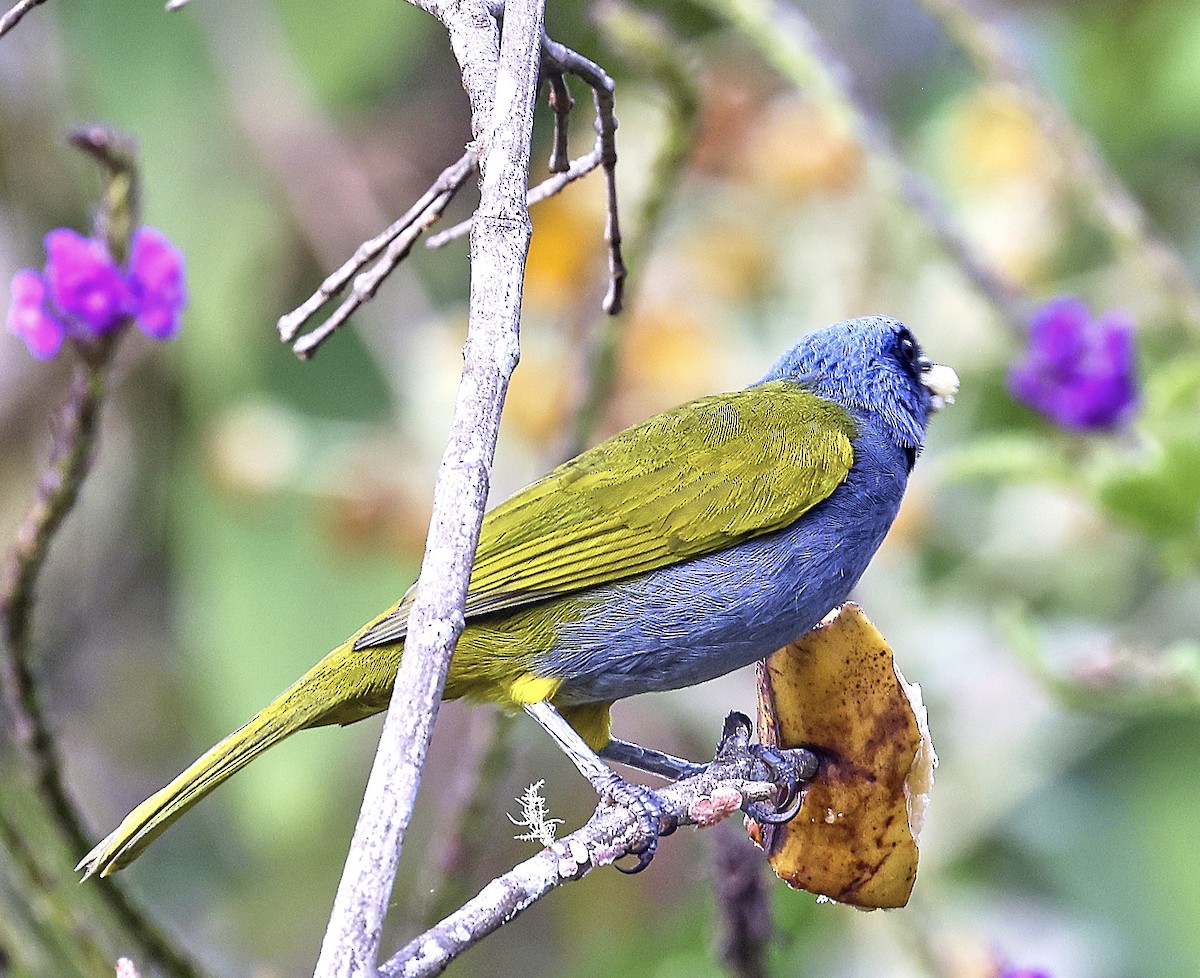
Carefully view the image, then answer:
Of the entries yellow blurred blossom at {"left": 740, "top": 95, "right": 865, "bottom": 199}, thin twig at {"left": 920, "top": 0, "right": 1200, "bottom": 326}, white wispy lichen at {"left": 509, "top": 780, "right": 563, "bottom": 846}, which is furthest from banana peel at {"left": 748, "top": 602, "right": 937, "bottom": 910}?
yellow blurred blossom at {"left": 740, "top": 95, "right": 865, "bottom": 199}

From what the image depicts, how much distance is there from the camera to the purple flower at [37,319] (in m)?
2.09

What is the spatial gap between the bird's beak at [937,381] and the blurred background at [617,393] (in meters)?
0.39

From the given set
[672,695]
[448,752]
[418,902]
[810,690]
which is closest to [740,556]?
[810,690]

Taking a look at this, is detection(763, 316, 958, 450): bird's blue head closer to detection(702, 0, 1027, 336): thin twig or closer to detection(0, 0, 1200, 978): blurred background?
detection(0, 0, 1200, 978): blurred background

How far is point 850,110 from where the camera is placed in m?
3.41

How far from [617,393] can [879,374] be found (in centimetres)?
175

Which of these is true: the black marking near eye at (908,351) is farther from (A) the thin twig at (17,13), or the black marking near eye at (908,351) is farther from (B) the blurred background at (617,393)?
(A) the thin twig at (17,13)

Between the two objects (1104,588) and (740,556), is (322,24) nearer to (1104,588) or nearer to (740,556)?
(1104,588)

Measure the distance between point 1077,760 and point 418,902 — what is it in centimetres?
273

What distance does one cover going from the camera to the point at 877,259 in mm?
4699

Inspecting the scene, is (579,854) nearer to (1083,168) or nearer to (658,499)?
(658,499)

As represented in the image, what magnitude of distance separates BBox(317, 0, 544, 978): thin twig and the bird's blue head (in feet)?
4.57

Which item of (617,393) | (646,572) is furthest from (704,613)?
(617,393)

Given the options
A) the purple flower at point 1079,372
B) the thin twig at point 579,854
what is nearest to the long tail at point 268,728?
the thin twig at point 579,854
